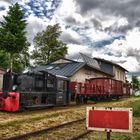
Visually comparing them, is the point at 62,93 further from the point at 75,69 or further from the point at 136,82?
the point at 136,82

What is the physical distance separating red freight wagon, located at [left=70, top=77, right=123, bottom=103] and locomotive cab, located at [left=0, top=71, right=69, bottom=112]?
508 cm

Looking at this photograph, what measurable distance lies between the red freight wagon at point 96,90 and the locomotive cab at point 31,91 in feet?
16.7

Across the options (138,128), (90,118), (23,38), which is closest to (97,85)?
(23,38)

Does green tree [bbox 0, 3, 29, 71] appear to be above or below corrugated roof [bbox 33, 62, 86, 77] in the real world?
above

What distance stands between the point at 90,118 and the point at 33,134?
3206 mm

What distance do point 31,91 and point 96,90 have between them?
14352 mm

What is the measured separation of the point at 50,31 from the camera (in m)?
65.3

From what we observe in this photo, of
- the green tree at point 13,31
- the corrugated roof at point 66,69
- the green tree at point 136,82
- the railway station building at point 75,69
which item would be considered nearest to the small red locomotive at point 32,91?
the corrugated roof at point 66,69

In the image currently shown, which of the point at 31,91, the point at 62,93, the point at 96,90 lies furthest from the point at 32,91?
the point at 96,90

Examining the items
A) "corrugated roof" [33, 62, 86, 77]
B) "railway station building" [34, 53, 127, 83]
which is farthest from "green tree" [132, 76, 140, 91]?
"corrugated roof" [33, 62, 86, 77]

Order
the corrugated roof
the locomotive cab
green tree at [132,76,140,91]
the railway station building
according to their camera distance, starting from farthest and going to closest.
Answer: green tree at [132,76,140,91], the railway station building, the corrugated roof, the locomotive cab

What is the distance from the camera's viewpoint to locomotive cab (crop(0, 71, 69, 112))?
17784 millimetres

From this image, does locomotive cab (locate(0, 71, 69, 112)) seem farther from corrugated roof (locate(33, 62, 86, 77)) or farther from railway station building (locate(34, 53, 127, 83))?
railway station building (locate(34, 53, 127, 83))

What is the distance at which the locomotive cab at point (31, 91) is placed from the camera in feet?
58.3
